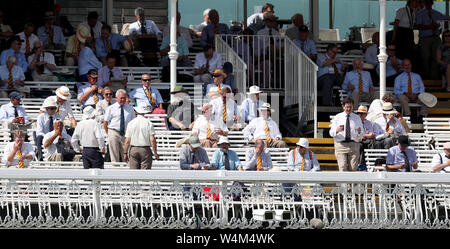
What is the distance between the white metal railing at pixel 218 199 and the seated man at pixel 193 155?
1677mm

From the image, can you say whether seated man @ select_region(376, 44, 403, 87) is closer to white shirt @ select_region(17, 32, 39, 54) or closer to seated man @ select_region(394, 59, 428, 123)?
seated man @ select_region(394, 59, 428, 123)

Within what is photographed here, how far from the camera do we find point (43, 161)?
2081 centimetres

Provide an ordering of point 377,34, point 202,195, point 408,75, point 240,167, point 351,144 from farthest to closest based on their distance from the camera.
Result: point 377,34 < point 408,75 < point 351,144 < point 240,167 < point 202,195

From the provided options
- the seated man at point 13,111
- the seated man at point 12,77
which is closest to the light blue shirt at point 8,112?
the seated man at point 13,111

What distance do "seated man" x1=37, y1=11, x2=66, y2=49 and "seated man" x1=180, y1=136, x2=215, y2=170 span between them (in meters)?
8.13

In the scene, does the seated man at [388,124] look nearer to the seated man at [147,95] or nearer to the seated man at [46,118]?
the seated man at [147,95]

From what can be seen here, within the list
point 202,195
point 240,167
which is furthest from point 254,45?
point 202,195

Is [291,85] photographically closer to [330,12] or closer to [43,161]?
[330,12]

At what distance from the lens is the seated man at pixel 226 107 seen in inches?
921

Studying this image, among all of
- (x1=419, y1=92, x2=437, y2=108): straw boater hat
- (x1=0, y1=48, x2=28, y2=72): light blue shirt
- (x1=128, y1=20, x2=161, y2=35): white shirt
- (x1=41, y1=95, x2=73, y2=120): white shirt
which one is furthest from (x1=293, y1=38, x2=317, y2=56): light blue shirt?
(x1=41, y1=95, x2=73, y2=120): white shirt

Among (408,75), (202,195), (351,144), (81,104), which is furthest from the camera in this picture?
(408,75)

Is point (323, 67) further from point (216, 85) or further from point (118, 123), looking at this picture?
point (118, 123)

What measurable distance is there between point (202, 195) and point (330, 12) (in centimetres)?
1278
